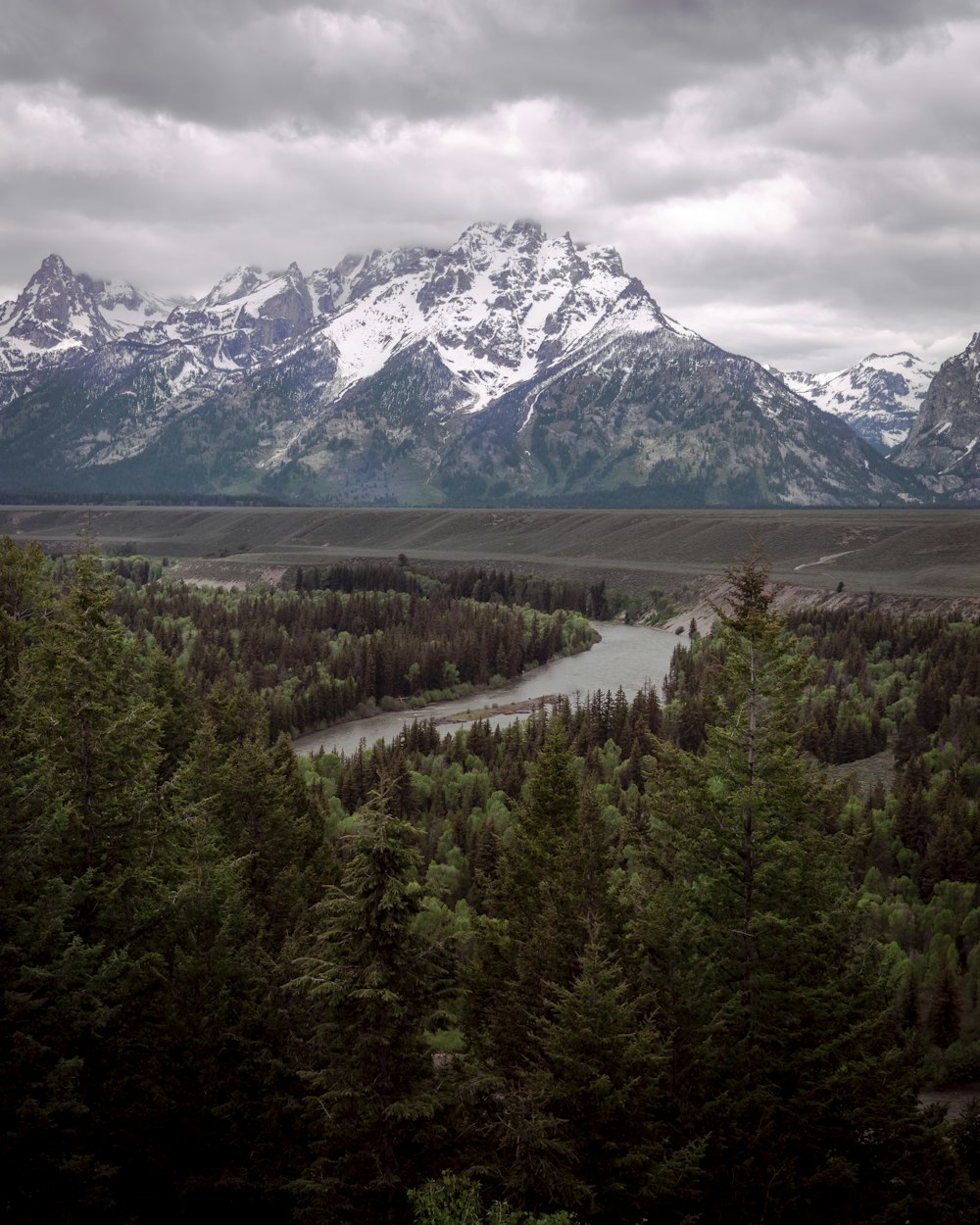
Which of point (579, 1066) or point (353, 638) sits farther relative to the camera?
point (353, 638)

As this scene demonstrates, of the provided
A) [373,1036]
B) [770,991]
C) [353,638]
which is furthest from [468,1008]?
[353,638]

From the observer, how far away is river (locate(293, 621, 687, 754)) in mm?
93125

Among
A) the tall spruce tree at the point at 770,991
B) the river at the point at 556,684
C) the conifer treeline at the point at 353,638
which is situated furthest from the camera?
the conifer treeline at the point at 353,638

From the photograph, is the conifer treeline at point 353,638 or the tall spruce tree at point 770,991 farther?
the conifer treeline at point 353,638

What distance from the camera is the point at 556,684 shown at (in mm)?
114125

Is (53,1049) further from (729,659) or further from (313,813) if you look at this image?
(313,813)

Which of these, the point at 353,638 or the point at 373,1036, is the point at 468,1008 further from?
the point at 353,638

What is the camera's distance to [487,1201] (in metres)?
19.0

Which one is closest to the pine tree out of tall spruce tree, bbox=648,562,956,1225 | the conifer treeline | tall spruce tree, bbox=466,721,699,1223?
tall spruce tree, bbox=466,721,699,1223

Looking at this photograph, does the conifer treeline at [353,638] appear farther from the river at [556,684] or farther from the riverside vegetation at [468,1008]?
the riverside vegetation at [468,1008]

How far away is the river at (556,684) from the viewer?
93.1m

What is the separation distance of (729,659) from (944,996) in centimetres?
1890

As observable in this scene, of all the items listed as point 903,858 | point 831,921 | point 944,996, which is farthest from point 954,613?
point 831,921

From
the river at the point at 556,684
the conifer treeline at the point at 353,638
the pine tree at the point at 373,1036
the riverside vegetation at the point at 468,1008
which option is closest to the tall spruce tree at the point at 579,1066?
the riverside vegetation at the point at 468,1008
